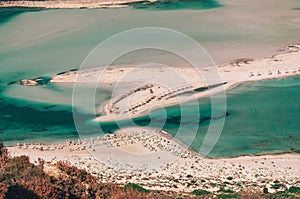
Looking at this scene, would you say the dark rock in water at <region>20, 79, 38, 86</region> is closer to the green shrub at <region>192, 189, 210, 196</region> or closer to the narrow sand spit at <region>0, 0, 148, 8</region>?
the green shrub at <region>192, 189, 210, 196</region>

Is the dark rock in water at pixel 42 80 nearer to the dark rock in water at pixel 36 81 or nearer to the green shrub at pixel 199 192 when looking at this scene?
the dark rock in water at pixel 36 81

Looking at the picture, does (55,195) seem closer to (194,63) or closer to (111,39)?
(194,63)

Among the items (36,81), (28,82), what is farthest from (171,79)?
(28,82)

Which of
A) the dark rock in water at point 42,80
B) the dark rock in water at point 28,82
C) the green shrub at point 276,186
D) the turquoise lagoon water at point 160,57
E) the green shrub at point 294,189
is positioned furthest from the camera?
the dark rock in water at point 42,80

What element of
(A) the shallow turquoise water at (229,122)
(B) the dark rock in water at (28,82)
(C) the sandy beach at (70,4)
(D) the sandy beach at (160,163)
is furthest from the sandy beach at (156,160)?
(C) the sandy beach at (70,4)

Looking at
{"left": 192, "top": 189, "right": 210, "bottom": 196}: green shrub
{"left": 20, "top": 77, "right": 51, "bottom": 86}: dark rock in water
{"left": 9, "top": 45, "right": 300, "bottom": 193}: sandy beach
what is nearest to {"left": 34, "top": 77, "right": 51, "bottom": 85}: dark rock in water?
{"left": 20, "top": 77, "right": 51, "bottom": 86}: dark rock in water

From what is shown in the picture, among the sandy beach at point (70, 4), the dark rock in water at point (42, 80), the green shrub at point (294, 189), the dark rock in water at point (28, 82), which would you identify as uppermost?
the sandy beach at point (70, 4)

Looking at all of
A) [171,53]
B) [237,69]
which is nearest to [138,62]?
[171,53]
